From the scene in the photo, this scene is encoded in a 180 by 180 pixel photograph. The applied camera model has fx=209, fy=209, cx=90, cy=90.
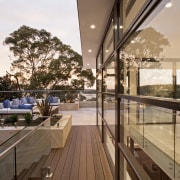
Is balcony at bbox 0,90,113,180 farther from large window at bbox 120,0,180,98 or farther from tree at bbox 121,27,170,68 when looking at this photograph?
tree at bbox 121,27,170,68

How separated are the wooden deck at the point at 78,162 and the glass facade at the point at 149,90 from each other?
2.21ft

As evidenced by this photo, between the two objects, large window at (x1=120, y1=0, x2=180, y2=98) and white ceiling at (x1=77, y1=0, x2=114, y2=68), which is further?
white ceiling at (x1=77, y1=0, x2=114, y2=68)

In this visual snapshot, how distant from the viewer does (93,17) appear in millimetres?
3516

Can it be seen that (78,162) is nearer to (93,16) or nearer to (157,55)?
(93,16)

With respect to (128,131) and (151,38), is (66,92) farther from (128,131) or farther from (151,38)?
(151,38)

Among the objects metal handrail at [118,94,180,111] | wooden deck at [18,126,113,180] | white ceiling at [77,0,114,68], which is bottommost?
wooden deck at [18,126,113,180]

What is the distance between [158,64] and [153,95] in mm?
217

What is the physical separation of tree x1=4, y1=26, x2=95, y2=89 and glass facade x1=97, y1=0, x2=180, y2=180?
12.3 metres

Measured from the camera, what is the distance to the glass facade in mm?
1252

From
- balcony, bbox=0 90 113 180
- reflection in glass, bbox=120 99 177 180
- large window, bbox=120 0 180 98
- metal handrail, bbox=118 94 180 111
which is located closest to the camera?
metal handrail, bbox=118 94 180 111

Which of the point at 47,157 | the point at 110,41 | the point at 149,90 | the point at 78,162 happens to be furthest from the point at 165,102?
the point at 78,162

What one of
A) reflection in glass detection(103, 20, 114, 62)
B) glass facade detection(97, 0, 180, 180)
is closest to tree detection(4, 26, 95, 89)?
reflection in glass detection(103, 20, 114, 62)

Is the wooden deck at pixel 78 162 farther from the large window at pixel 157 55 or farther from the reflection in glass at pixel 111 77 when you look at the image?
the large window at pixel 157 55

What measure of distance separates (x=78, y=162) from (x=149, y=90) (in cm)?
251
